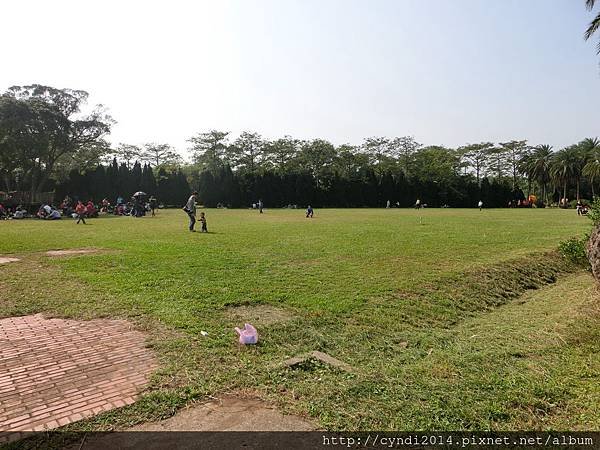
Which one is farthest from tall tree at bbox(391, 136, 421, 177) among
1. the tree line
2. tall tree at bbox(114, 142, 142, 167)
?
tall tree at bbox(114, 142, 142, 167)

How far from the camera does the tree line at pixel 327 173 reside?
158 ft

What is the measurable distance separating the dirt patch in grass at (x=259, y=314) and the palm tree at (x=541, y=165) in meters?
71.3

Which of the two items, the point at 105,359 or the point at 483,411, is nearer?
the point at 483,411

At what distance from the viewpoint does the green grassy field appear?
3465 mm

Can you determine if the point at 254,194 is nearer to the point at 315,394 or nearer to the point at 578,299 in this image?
the point at 578,299

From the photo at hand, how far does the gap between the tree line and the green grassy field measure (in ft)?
124

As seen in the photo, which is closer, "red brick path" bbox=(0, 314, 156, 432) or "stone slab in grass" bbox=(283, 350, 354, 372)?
"red brick path" bbox=(0, 314, 156, 432)

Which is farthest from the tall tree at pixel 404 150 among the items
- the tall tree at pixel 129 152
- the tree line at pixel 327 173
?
the tall tree at pixel 129 152

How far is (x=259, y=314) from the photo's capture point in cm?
625

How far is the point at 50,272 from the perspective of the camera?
28.8 ft

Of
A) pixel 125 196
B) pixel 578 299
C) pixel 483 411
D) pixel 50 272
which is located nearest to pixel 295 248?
pixel 50 272

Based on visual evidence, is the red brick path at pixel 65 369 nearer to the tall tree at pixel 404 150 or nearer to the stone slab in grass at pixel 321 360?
the stone slab in grass at pixel 321 360

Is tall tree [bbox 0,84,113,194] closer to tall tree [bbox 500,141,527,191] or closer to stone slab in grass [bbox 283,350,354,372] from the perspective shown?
stone slab in grass [bbox 283,350,354,372]

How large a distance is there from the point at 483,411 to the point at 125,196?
50420 mm
